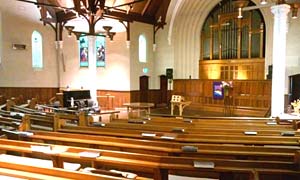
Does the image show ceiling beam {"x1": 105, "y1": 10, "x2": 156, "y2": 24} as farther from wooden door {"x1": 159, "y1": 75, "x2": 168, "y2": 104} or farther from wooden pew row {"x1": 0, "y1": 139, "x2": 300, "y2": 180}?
wooden pew row {"x1": 0, "y1": 139, "x2": 300, "y2": 180}

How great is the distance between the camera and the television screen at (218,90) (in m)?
12.0

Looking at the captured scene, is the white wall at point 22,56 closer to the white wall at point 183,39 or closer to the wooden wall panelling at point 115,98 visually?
the wooden wall panelling at point 115,98

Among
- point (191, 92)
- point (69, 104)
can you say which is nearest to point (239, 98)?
point (191, 92)

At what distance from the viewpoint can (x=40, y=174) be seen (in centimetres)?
182

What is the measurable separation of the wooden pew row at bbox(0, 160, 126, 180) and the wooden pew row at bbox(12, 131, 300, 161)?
101 cm

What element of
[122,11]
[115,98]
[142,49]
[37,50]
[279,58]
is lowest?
[115,98]

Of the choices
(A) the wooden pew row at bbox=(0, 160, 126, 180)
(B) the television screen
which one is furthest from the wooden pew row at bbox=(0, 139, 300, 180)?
(B) the television screen

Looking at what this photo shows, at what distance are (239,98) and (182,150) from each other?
32.2 ft

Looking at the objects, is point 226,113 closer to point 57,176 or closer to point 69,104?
point 69,104

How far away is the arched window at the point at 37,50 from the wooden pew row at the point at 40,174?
11544mm

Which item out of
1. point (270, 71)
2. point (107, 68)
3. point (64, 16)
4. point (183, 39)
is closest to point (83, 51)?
point (107, 68)

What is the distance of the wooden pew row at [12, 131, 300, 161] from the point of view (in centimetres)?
244

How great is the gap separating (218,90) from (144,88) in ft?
Result: 11.9

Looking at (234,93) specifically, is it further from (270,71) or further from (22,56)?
(22,56)
